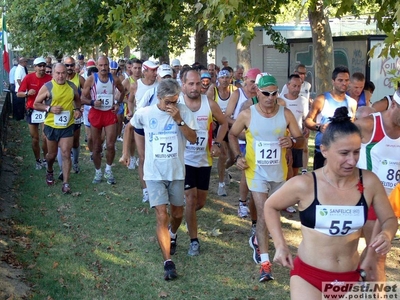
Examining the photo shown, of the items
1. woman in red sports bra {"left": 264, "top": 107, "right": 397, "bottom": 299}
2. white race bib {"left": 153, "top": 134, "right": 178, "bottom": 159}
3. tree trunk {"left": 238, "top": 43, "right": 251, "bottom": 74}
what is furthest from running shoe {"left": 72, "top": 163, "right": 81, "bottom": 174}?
woman in red sports bra {"left": 264, "top": 107, "right": 397, "bottom": 299}

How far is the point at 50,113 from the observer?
10492mm

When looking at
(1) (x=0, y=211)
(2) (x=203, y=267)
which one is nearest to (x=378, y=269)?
(2) (x=203, y=267)

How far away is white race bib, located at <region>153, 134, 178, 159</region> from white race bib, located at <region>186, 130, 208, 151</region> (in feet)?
2.59

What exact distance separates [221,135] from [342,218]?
11.9 feet

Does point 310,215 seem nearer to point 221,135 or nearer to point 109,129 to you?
point 221,135

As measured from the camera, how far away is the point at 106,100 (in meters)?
11.3

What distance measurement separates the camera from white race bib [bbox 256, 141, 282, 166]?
6688 mm

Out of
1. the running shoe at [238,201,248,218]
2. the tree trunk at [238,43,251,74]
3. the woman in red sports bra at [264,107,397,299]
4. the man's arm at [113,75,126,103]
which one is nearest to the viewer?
the woman in red sports bra at [264,107,397,299]

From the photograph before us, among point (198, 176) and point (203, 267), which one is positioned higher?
point (198, 176)

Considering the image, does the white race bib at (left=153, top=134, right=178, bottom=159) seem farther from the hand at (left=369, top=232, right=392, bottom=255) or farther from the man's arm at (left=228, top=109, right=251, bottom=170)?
the hand at (left=369, top=232, right=392, bottom=255)

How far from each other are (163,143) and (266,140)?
43.3 inches

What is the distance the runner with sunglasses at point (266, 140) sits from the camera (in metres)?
6.64

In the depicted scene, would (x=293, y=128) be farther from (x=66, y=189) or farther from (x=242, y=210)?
(x=66, y=189)

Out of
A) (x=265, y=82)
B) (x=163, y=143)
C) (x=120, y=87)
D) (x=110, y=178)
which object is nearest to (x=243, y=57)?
(x=120, y=87)
